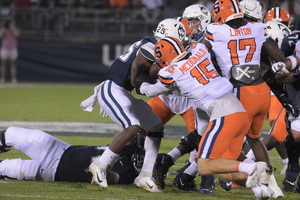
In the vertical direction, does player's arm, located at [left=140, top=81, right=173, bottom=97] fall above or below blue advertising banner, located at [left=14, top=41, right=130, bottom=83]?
above

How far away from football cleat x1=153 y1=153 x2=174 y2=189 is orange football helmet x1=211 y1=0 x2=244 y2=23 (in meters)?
1.37

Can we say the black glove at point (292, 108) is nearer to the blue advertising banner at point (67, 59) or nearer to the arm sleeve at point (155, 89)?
the arm sleeve at point (155, 89)

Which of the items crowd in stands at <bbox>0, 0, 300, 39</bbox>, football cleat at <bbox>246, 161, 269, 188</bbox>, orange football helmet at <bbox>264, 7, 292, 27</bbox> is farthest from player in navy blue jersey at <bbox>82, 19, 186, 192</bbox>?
crowd in stands at <bbox>0, 0, 300, 39</bbox>

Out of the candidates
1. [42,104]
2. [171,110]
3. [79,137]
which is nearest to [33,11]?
[42,104]

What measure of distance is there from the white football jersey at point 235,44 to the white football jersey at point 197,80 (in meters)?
0.29

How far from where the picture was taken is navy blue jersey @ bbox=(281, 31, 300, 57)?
648 cm

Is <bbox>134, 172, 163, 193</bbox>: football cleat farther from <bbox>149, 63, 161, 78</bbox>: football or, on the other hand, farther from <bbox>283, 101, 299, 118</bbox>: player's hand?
<bbox>283, 101, 299, 118</bbox>: player's hand

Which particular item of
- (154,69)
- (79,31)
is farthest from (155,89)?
(79,31)

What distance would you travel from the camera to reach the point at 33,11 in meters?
17.7

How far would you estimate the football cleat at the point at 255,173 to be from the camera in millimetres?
5062

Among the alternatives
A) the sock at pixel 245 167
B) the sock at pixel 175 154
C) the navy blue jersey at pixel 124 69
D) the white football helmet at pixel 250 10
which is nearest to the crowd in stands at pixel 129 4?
the navy blue jersey at pixel 124 69

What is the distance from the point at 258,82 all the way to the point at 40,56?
1277 cm

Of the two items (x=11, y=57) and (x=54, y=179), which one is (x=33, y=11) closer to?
(x=11, y=57)

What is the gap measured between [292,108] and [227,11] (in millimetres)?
1143
